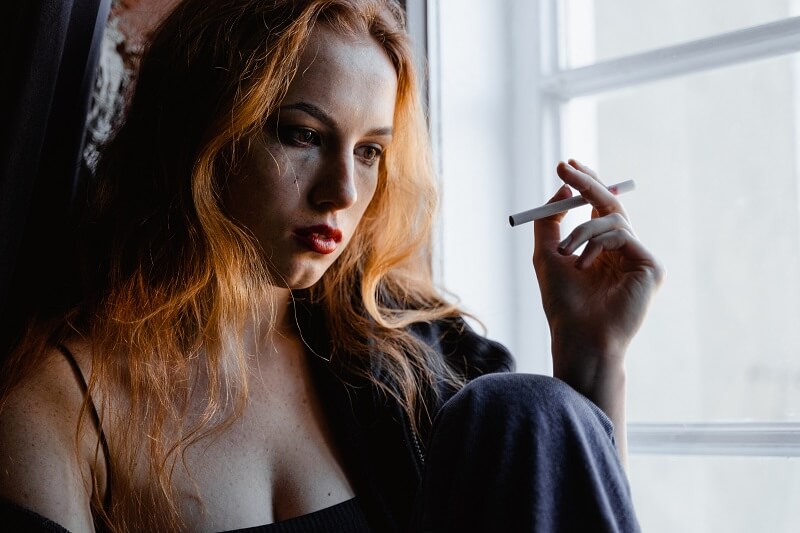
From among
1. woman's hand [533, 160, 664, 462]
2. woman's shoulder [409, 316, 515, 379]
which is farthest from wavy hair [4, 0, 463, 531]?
woman's hand [533, 160, 664, 462]

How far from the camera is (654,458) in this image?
1.26 metres

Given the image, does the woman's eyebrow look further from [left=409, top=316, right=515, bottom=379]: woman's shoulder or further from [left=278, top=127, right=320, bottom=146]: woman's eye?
[left=409, top=316, right=515, bottom=379]: woman's shoulder

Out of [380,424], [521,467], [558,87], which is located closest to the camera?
[521,467]

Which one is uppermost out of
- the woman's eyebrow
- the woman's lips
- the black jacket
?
the woman's eyebrow

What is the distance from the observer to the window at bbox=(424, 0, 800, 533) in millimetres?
1177

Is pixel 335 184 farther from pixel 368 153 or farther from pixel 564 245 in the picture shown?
pixel 564 245

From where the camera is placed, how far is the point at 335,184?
3.21 ft

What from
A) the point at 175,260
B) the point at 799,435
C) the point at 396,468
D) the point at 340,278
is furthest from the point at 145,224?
the point at 799,435

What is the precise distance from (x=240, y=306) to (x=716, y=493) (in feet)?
2.47

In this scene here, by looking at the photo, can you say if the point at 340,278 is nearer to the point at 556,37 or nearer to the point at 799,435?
the point at 556,37

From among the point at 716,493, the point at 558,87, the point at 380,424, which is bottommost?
the point at 716,493

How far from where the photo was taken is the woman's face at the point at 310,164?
968mm

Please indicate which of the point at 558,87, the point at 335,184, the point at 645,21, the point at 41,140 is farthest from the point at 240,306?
the point at 645,21

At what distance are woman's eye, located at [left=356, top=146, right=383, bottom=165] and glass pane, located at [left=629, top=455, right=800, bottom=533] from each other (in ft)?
2.08
